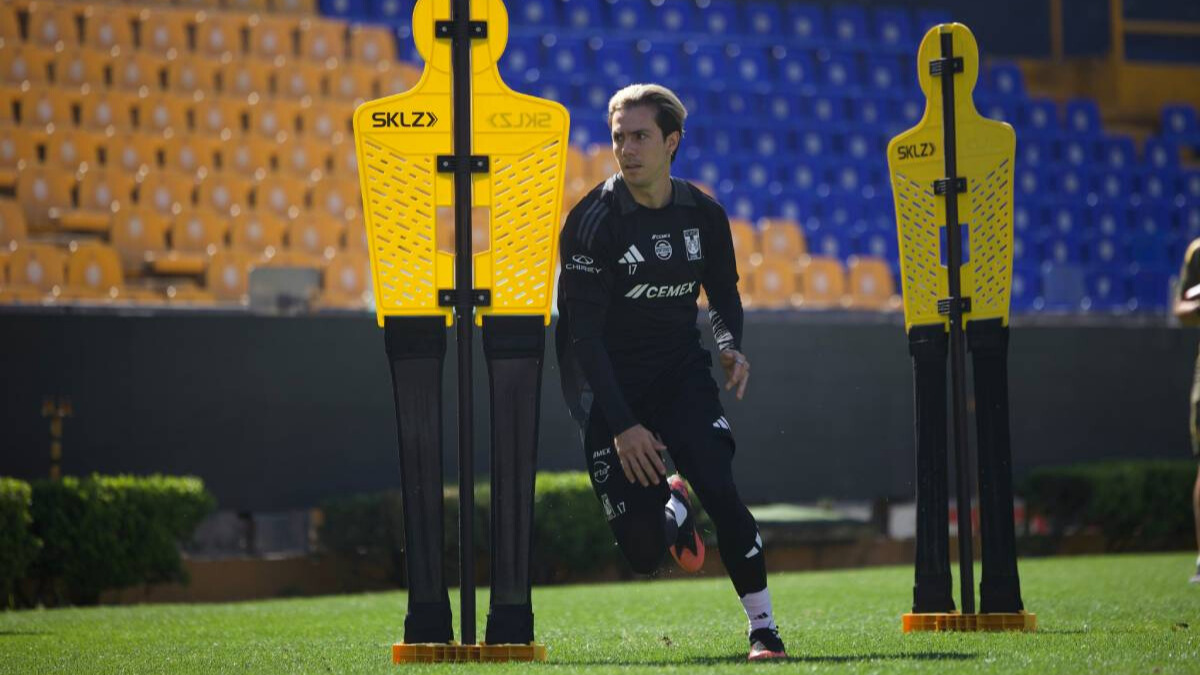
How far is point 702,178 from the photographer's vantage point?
2164 cm

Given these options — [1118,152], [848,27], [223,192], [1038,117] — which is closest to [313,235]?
[223,192]

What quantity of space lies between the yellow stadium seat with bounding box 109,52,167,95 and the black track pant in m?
14.5

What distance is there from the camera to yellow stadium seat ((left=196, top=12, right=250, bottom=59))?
65.1 ft

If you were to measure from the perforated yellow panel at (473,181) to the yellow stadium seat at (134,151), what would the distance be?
1334cm

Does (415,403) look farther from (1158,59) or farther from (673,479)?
A: (1158,59)

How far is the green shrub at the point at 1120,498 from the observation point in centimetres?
1498

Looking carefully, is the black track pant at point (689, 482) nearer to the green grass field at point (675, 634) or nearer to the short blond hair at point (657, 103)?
the green grass field at point (675, 634)

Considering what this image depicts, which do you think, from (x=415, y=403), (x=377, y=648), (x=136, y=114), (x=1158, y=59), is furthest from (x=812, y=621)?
(x=1158, y=59)

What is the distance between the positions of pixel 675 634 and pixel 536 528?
5.60 m

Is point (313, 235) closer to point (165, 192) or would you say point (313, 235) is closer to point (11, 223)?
point (165, 192)

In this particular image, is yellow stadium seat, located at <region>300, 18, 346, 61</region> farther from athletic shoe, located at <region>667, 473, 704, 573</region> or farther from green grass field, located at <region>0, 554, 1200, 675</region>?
athletic shoe, located at <region>667, 473, 704, 573</region>

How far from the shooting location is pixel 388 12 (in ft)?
72.5

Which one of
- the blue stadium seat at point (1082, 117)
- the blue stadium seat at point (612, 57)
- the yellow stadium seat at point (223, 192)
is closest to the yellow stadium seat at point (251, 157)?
the yellow stadium seat at point (223, 192)

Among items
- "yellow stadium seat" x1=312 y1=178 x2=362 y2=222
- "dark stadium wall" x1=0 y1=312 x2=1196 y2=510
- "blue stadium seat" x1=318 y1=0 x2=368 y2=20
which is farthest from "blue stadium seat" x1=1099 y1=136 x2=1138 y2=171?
"yellow stadium seat" x1=312 y1=178 x2=362 y2=222
